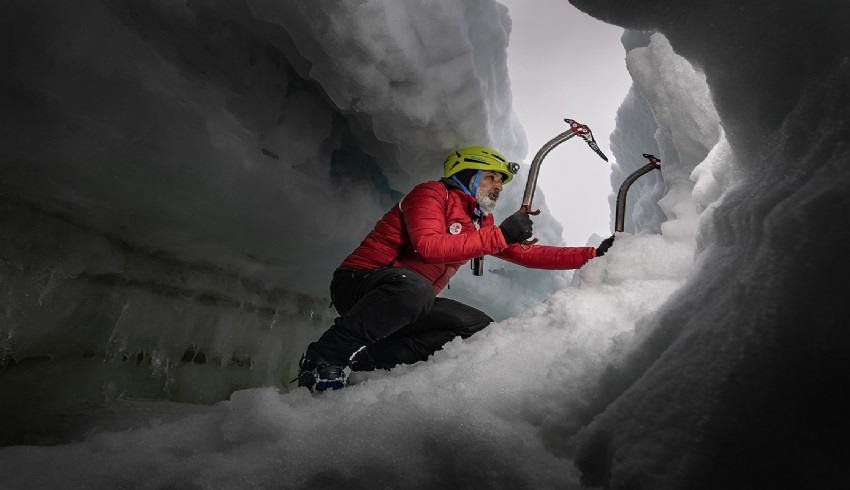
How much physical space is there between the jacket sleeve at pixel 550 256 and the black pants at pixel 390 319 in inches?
20.9

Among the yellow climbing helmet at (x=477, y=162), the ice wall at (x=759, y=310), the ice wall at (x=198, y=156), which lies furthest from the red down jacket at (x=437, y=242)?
the ice wall at (x=759, y=310)

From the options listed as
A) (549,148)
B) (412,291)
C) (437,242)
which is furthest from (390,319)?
(549,148)

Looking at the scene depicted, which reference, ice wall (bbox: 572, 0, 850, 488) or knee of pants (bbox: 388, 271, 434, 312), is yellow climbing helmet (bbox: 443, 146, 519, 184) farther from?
ice wall (bbox: 572, 0, 850, 488)

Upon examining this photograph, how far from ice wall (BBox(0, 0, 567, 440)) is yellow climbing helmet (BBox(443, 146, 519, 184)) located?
36cm

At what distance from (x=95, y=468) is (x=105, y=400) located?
89.4 inches

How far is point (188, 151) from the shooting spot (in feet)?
8.09

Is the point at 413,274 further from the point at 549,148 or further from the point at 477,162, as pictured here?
the point at 549,148

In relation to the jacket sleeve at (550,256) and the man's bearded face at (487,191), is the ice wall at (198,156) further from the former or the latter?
the jacket sleeve at (550,256)

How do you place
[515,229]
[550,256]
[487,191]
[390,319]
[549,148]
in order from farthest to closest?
[549,148] < [487,191] < [550,256] < [515,229] < [390,319]

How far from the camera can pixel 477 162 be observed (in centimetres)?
283

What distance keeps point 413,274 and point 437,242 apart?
0.61 ft

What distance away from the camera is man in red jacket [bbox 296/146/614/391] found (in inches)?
74.6

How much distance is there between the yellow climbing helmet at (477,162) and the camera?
2816 mm

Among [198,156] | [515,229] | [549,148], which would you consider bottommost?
[515,229]
